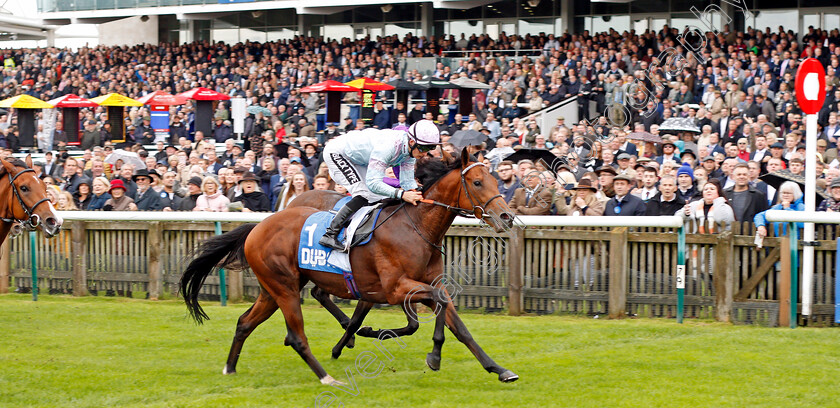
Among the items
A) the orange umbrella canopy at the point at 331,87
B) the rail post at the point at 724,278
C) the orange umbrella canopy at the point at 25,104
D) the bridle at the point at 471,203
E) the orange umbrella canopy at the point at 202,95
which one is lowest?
the rail post at the point at 724,278

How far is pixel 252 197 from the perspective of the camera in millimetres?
9875

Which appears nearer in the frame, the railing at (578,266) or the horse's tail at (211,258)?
the horse's tail at (211,258)

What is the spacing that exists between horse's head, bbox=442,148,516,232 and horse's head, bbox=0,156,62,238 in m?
3.48

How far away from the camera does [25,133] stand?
66.3ft

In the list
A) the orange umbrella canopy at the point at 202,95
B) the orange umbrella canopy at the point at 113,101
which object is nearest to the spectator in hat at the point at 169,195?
the orange umbrella canopy at the point at 202,95

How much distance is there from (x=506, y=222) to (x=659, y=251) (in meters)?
2.84

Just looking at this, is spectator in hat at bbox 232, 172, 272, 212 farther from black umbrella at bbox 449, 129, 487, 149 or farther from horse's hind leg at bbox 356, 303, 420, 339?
horse's hind leg at bbox 356, 303, 420, 339

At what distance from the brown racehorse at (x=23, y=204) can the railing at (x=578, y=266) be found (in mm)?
2038

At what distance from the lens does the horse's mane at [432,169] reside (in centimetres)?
591

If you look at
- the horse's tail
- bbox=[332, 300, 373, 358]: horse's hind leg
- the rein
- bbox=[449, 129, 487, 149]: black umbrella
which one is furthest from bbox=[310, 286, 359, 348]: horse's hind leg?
bbox=[449, 129, 487, 149]: black umbrella

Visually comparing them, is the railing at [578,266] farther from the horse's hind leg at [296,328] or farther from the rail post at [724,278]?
the horse's hind leg at [296,328]

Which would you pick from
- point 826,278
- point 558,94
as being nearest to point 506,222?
point 826,278

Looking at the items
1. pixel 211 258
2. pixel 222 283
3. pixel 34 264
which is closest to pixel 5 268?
Result: pixel 34 264

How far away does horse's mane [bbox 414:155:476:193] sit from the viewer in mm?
5910
